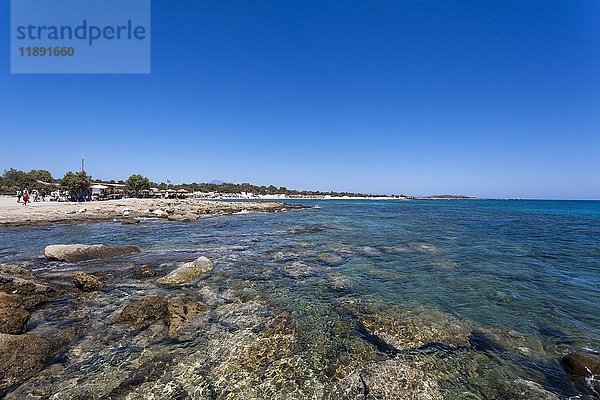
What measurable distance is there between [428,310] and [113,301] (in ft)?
27.7

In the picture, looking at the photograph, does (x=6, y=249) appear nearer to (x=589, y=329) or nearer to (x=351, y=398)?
(x=351, y=398)

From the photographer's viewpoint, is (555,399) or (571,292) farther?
(571,292)

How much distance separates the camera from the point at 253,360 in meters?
4.96

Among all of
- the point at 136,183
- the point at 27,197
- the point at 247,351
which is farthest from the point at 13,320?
the point at 136,183

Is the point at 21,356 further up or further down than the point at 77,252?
further down

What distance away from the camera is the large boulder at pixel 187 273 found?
9.06m

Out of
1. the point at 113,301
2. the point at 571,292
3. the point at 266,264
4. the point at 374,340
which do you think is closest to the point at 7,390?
the point at 113,301

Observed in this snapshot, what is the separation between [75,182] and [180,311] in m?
51.2

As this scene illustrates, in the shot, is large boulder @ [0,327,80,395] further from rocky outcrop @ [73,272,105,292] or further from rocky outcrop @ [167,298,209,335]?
rocky outcrop @ [73,272,105,292]

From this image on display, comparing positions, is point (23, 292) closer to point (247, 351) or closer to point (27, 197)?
point (247, 351)

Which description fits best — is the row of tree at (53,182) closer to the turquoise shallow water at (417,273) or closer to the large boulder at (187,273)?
the turquoise shallow water at (417,273)

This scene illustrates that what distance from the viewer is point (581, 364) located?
15.6 feet

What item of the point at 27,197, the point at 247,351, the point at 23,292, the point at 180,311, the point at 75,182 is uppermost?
the point at 75,182

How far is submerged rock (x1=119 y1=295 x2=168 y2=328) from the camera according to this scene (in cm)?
623
